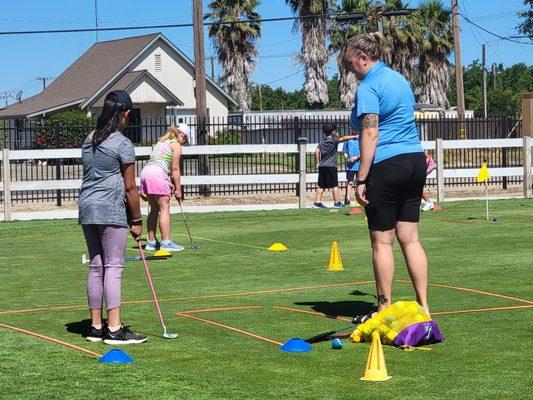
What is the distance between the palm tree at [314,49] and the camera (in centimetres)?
7150

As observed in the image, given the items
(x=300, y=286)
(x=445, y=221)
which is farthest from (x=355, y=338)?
(x=445, y=221)

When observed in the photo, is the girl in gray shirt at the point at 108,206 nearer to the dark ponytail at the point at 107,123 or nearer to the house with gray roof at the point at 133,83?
the dark ponytail at the point at 107,123

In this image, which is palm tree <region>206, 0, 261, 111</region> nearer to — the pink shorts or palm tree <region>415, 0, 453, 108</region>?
palm tree <region>415, 0, 453, 108</region>

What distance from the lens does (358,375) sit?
23.4 ft

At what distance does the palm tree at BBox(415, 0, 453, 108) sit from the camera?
70.9 meters

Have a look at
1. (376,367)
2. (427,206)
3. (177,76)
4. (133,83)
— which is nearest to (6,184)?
(427,206)

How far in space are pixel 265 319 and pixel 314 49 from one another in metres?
65.8

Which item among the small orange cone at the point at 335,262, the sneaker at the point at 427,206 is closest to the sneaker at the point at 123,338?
the small orange cone at the point at 335,262

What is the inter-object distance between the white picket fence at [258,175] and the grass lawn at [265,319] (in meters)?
6.22

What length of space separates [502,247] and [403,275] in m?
3.11

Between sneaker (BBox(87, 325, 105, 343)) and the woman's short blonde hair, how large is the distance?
2.94m

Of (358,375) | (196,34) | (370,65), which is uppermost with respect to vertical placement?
(196,34)

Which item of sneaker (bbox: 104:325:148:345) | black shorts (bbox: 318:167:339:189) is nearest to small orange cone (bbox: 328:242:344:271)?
sneaker (bbox: 104:325:148:345)

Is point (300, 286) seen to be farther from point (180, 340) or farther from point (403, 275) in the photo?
point (180, 340)
